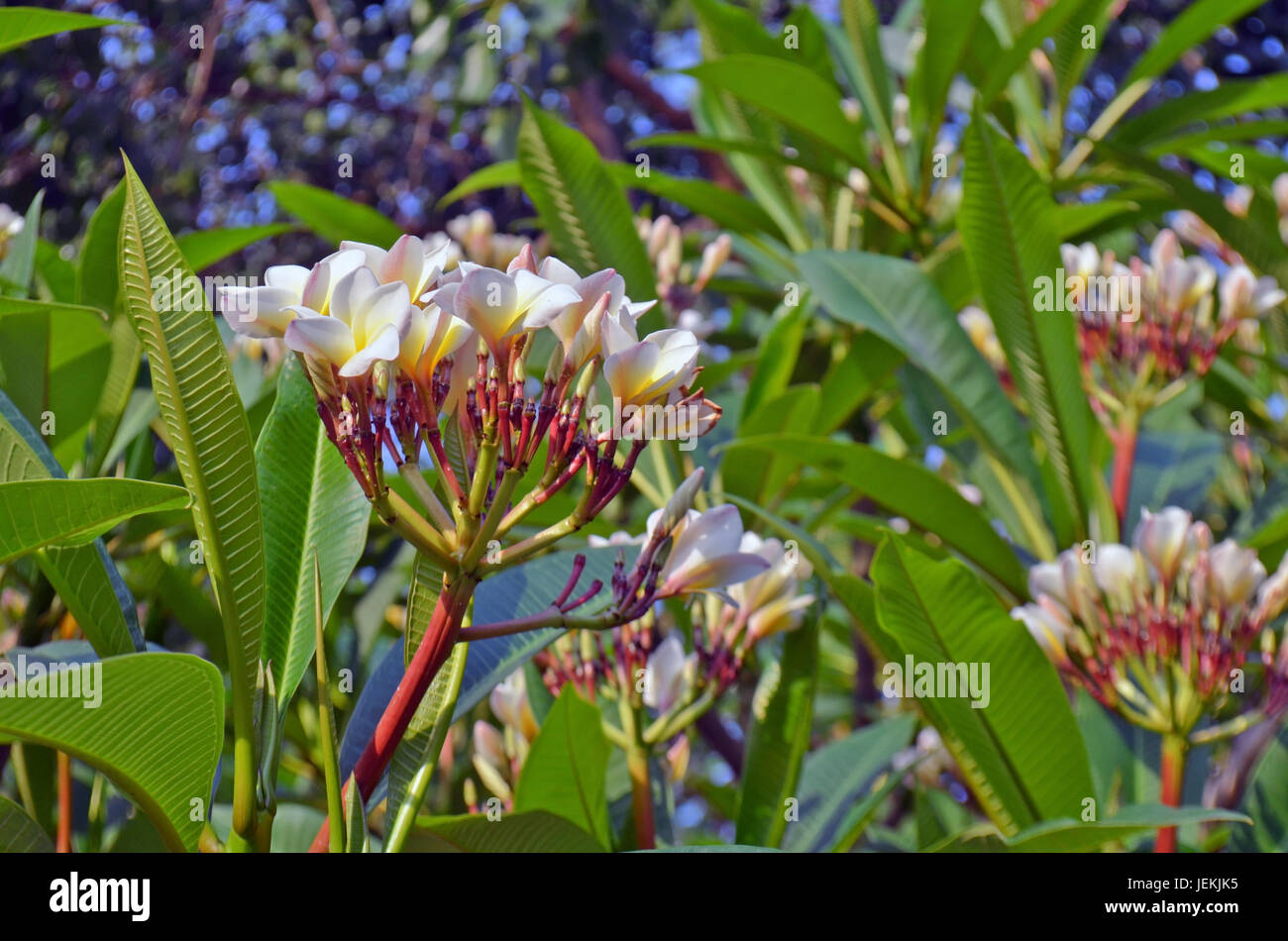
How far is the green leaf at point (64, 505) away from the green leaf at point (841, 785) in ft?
2.72

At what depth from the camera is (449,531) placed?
719 millimetres

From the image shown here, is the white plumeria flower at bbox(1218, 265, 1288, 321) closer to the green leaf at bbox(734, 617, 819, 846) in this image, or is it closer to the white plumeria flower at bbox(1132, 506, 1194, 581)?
the white plumeria flower at bbox(1132, 506, 1194, 581)

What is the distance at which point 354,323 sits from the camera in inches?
27.1

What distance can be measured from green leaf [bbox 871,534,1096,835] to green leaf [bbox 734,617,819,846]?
0.13 metres

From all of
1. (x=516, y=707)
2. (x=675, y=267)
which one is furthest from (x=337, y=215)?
(x=516, y=707)

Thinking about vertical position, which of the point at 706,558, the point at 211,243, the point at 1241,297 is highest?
the point at 211,243

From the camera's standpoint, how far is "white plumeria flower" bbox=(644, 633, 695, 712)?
131cm

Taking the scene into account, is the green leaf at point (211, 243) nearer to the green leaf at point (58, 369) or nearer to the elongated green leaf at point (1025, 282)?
the green leaf at point (58, 369)

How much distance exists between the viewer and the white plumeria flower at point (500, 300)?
0.69 meters

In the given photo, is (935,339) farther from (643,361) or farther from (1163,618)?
(643,361)

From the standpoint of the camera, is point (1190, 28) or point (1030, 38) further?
point (1190, 28)

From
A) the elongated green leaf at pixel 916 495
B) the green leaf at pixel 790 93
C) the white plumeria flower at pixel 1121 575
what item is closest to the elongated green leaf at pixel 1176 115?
the green leaf at pixel 790 93

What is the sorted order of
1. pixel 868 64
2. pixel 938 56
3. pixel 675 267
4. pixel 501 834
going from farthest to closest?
pixel 868 64, pixel 675 267, pixel 938 56, pixel 501 834

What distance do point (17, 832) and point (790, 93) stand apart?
4.68 ft
